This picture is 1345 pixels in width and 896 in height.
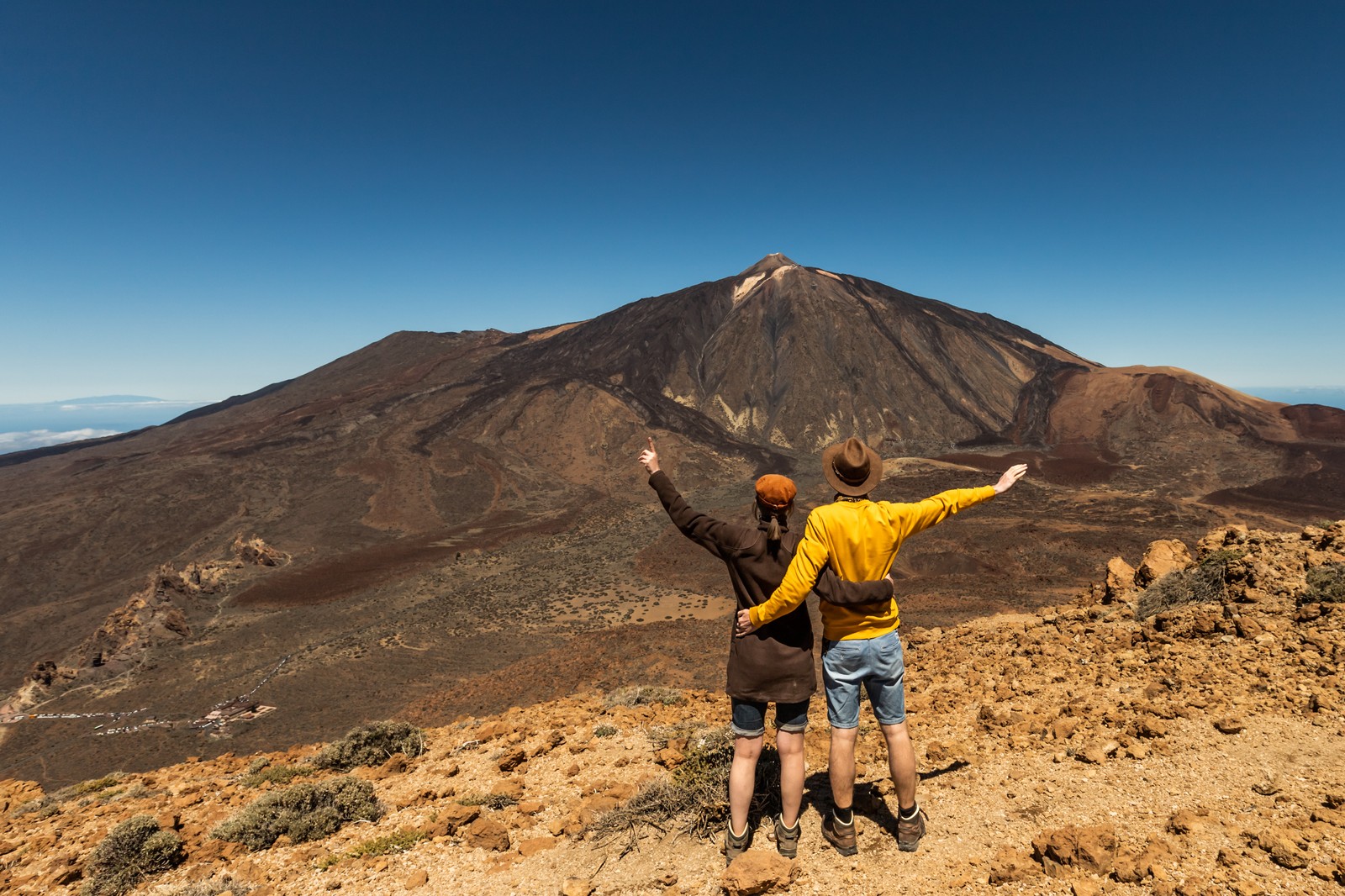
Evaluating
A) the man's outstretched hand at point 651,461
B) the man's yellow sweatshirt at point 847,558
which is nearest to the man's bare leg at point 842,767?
the man's yellow sweatshirt at point 847,558

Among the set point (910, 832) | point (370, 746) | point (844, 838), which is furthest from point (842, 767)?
point (370, 746)

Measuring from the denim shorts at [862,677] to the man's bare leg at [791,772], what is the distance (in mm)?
222

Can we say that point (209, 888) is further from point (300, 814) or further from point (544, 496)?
point (544, 496)

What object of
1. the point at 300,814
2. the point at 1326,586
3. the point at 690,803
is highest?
the point at 1326,586

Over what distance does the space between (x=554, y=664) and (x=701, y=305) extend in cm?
6349

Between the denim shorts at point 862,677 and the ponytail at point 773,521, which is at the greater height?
the ponytail at point 773,521

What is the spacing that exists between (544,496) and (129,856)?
116ft

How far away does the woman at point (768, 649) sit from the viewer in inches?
111

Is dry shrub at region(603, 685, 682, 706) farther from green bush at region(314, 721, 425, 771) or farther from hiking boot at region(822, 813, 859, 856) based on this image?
hiking boot at region(822, 813, 859, 856)

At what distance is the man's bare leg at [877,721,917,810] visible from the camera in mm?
2943

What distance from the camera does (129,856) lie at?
391cm

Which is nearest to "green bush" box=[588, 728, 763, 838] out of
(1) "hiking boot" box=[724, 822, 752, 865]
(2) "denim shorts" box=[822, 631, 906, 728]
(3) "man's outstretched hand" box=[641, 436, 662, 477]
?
(1) "hiking boot" box=[724, 822, 752, 865]

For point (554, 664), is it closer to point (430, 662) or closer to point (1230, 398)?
point (430, 662)

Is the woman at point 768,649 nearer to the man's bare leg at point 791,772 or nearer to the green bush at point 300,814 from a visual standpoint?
the man's bare leg at point 791,772
